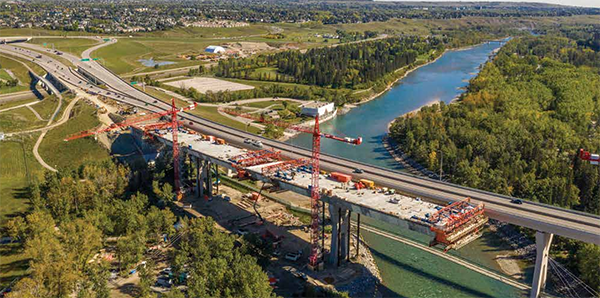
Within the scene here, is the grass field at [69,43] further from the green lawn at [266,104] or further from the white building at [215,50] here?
the green lawn at [266,104]

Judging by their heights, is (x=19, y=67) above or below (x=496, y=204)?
above

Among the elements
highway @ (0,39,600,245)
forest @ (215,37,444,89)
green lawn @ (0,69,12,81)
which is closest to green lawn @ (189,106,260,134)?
highway @ (0,39,600,245)

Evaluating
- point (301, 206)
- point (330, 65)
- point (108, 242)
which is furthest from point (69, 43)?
point (301, 206)

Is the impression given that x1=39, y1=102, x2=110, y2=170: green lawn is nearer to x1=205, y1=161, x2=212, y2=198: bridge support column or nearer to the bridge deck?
x1=205, y1=161, x2=212, y2=198: bridge support column

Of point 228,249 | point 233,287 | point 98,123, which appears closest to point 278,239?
point 228,249

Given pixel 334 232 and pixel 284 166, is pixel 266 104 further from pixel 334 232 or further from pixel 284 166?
pixel 334 232

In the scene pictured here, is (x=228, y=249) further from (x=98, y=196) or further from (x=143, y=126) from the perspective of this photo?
(x=143, y=126)

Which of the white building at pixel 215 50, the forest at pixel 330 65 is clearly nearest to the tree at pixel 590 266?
the forest at pixel 330 65
